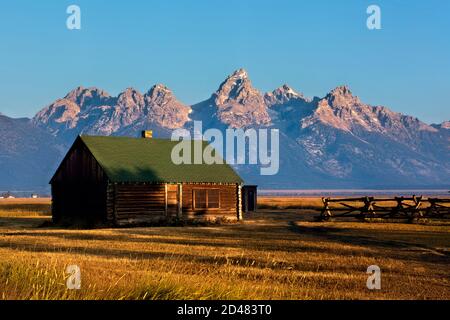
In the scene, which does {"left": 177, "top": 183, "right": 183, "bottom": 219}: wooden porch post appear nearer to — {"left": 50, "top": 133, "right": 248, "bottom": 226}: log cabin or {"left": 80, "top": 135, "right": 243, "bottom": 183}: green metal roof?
{"left": 50, "top": 133, "right": 248, "bottom": 226}: log cabin

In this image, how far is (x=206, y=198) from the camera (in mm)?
50156

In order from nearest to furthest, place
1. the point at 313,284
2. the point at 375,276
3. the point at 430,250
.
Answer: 1. the point at 313,284
2. the point at 375,276
3. the point at 430,250

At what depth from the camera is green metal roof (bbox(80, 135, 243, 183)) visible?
4641 centimetres

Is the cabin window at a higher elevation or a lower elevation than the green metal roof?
lower

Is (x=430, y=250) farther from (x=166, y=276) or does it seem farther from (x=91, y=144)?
(x=91, y=144)

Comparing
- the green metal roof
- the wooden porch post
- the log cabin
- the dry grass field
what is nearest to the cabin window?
the log cabin

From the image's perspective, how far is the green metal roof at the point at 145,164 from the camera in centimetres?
4641

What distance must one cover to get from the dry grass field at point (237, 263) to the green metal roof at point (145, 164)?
32.7ft

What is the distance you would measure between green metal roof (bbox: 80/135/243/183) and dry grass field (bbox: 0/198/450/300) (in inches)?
393

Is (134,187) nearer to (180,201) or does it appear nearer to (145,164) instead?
(145,164)

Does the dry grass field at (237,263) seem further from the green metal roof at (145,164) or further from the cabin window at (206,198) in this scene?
the cabin window at (206,198)

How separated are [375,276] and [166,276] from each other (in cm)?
689
